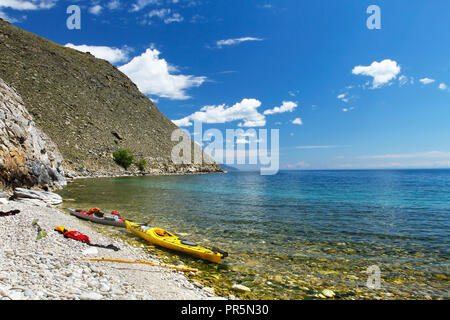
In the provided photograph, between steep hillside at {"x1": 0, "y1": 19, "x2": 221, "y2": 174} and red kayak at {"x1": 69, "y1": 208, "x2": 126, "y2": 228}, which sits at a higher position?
steep hillside at {"x1": 0, "y1": 19, "x2": 221, "y2": 174}

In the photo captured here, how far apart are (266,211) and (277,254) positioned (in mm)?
12037

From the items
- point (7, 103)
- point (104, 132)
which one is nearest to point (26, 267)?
point (7, 103)

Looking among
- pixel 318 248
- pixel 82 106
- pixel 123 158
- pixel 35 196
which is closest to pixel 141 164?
pixel 123 158

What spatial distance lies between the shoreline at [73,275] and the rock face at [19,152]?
19.1 metres

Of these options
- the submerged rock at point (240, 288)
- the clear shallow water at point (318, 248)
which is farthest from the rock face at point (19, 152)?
the submerged rock at point (240, 288)

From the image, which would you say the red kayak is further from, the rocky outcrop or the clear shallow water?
the rocky outcrop

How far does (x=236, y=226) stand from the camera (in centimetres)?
1719

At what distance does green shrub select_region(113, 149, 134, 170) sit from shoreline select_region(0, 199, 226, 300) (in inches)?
3299

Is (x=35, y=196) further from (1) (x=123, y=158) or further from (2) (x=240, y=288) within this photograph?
(1) (x=123, y=158)

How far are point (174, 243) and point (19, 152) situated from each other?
86.8ft

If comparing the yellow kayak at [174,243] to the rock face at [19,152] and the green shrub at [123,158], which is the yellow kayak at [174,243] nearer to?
the rock face at [19,152]

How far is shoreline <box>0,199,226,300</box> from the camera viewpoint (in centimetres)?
560

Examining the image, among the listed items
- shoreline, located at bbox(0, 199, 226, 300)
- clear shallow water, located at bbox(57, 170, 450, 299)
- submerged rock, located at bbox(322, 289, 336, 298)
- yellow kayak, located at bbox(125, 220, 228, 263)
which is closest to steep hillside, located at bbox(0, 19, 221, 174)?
clear shallow water, located at bbox(57, 170, 450, 299)
